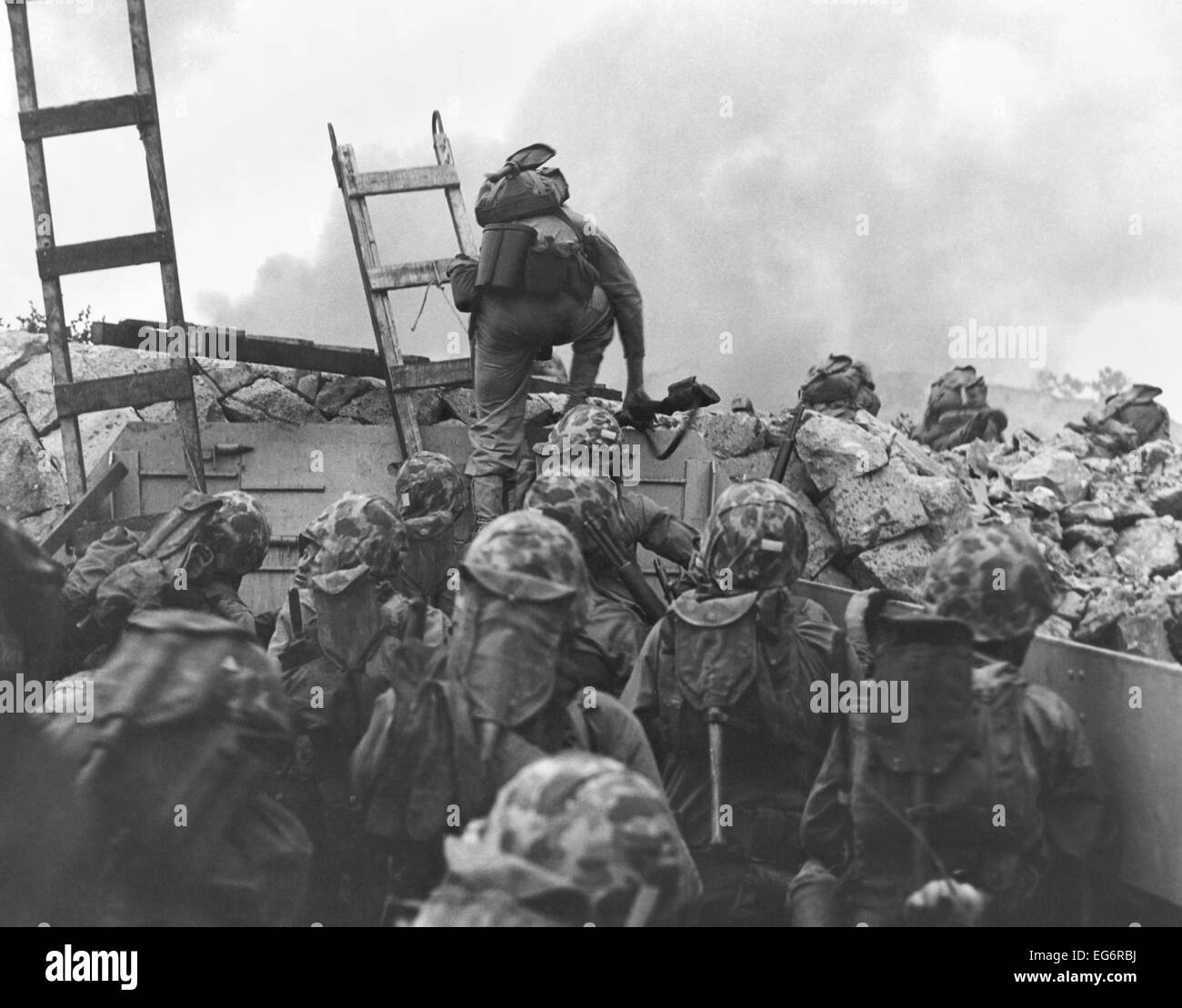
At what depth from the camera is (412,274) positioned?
959cm

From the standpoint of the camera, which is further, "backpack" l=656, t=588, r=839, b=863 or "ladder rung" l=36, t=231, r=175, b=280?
"ladder rung" l=36, t=231, r=175, b=280

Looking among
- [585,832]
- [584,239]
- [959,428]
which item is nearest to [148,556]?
[584,239]

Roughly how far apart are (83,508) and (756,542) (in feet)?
13.7

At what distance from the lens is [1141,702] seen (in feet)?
15.6

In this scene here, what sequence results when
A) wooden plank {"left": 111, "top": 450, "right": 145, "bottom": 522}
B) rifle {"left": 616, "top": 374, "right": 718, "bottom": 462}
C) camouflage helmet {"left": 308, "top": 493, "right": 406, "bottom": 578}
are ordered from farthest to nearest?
rifle {"left": 616, "top": 374, "right": 718, "bottom": 462} → wooden plank {"left": 111, "top": 450, "right": 145, "bottom": 522} → camouflage helmet {"left": 308, "top": 493, "right": 406, "bottom": 578}

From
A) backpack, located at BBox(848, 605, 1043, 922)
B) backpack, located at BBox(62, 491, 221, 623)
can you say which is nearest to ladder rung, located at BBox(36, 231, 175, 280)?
backpack, located at BBox(62, 491, 221, 623)

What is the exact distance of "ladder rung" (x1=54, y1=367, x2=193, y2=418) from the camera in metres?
8.48

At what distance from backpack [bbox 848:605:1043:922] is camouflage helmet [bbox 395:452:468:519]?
11.7 feet

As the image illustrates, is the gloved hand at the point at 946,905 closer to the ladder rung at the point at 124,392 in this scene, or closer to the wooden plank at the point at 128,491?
the ladder rung at the point at 124,392

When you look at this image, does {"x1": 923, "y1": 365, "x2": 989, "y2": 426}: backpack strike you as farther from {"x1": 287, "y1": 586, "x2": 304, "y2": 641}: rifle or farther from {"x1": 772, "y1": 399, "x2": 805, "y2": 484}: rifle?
{"x1": 287, "y1": 586, "x2": 304, "y2": 641}: rifle

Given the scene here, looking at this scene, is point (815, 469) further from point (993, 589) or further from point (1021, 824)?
point (1021, 824)

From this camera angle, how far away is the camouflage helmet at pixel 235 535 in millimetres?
7027
